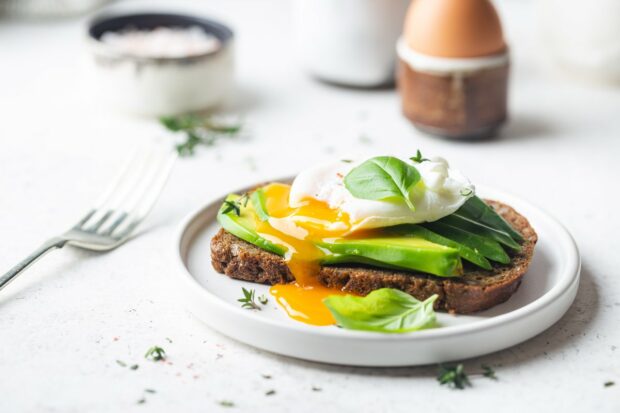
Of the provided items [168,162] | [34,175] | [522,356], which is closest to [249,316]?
[522,356]

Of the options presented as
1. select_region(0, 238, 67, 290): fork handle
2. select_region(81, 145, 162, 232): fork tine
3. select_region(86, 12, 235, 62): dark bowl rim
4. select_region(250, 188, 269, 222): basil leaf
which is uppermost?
select_region(86, 12, 235, 62): dark bowl rim

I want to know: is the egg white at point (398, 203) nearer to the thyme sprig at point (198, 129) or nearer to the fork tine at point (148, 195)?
the fork tine at point (148, 195)

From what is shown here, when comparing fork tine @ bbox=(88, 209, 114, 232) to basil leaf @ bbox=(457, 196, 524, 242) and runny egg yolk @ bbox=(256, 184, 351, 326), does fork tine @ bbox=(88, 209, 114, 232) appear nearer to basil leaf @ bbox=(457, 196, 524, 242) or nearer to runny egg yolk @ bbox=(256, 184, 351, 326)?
runny egg yolk @ bbox=(256, 184, 351, 326)

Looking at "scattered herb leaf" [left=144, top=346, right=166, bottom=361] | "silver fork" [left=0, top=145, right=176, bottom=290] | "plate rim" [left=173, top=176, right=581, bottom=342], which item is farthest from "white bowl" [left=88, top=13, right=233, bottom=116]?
"scattered herb leaf" [left=144, top=346, right=166, bottom=361]

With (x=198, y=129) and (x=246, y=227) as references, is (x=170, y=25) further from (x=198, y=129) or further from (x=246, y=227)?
Answer: (x=246, y=227)

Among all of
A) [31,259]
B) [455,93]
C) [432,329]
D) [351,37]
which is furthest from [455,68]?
[31,259]
